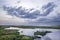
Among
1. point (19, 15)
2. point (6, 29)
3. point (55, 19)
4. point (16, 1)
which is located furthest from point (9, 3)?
point (55, 19)

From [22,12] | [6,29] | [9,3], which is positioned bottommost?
[6,29]

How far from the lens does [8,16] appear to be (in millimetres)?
1814

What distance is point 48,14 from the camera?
1832 mm

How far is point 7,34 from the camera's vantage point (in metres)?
1.79

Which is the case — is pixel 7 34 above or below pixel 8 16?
below

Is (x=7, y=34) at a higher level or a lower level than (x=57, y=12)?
lower

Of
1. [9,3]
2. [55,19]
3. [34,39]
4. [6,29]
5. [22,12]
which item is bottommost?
[34,39]

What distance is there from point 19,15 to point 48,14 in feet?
→ 1.38

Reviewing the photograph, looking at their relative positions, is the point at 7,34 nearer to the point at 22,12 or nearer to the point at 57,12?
the point at 22,12

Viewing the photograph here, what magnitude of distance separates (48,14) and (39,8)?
0.52 feet

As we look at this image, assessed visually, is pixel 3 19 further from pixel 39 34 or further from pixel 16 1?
pixel 39 34

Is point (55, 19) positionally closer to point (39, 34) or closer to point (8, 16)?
point (39, 34)

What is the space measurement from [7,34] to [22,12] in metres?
0.38

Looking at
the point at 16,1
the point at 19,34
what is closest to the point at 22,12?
the point at 16,1
